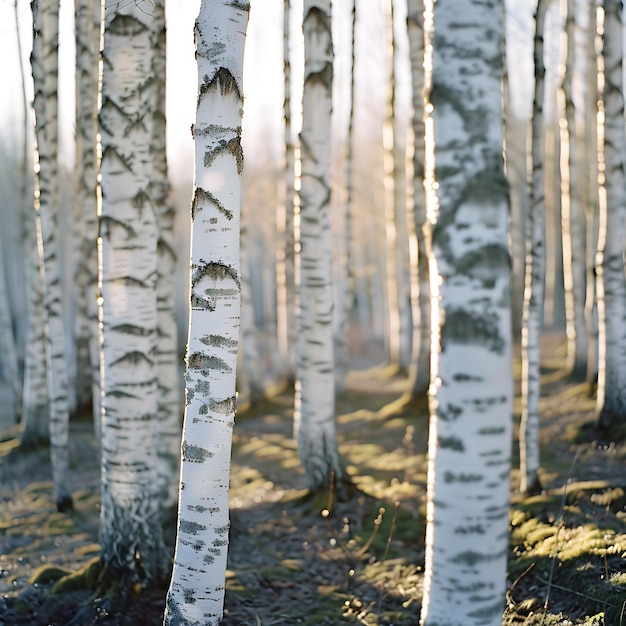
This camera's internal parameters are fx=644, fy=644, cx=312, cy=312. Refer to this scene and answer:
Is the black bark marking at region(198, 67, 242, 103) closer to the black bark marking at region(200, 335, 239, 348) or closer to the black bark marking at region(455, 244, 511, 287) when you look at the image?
the black bark marking at region(200, 335, 239, 348)

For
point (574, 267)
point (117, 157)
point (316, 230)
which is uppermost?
point (117, 157)

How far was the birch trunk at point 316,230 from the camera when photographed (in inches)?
274

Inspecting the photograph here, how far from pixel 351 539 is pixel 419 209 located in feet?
21.0

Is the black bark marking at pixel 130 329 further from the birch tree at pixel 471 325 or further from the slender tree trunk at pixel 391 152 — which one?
the slender tree trunk at pixel 391 152

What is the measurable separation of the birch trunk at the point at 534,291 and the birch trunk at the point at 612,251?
202 cm

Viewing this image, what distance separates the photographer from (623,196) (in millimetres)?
8484

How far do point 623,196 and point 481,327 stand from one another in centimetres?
679

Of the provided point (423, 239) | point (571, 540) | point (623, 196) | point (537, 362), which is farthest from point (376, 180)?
point (571, 540)

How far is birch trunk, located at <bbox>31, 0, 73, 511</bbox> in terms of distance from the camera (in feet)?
22.4

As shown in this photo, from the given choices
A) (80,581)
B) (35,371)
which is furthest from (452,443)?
(35,371)

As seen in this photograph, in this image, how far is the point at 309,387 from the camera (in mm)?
7105

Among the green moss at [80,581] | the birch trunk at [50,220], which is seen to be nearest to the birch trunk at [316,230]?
the birch trunk at [50,220]

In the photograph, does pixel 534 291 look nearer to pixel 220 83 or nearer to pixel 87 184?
pixel 220 83

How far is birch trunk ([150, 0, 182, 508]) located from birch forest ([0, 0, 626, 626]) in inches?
1.0
